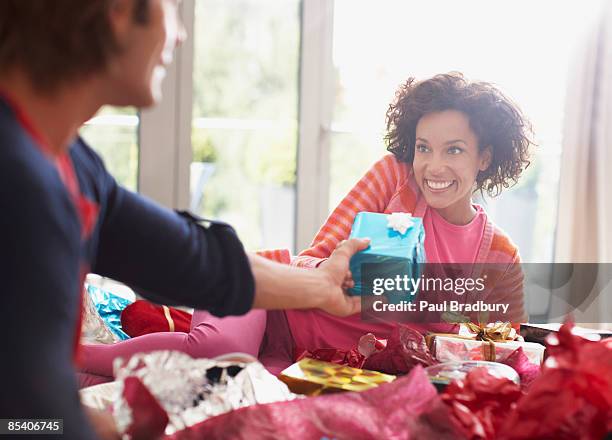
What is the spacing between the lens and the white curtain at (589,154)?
7.72ft

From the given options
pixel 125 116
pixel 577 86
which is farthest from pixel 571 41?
pixel 125 116

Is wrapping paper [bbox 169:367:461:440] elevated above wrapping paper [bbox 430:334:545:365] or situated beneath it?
elevated above

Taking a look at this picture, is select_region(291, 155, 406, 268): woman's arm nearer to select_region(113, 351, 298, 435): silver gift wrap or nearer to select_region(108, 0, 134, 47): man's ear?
select_region(113, 351, 298, 435): silver gift wrap

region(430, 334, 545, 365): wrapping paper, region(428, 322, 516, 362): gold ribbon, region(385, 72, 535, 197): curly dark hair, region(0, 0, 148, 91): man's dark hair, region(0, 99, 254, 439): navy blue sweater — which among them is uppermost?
region(0, 0, 148, 91): man's dark hair

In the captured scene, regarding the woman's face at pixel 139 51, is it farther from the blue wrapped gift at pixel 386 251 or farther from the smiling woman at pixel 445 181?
the smiling woman at pixel 445 181

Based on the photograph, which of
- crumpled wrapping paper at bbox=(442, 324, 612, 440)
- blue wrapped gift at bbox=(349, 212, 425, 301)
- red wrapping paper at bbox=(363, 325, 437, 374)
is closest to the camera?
crumpled wrapping paper at bbox=(442, 324, 612, 440)

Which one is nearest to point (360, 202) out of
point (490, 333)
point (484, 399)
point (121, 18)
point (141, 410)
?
point (490, 333)

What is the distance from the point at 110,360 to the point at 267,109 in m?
1.51

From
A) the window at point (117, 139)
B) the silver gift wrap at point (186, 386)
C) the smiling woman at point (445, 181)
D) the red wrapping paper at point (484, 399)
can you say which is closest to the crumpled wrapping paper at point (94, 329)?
the smiling woman at point (445, 181)

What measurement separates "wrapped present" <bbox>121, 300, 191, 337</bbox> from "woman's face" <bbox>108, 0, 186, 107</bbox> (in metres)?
0.69

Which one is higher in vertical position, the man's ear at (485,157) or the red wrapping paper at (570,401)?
the man's ear at (485,157)

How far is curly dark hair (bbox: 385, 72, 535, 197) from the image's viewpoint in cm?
131

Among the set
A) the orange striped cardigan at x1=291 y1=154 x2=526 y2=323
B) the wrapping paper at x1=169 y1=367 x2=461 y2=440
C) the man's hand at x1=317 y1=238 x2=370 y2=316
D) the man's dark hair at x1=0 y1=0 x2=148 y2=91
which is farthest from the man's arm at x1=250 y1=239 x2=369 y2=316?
the man's dark hair at x1=0 y1=0 x2=148 y2=91

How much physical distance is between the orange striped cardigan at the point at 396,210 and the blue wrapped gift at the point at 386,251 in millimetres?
179
